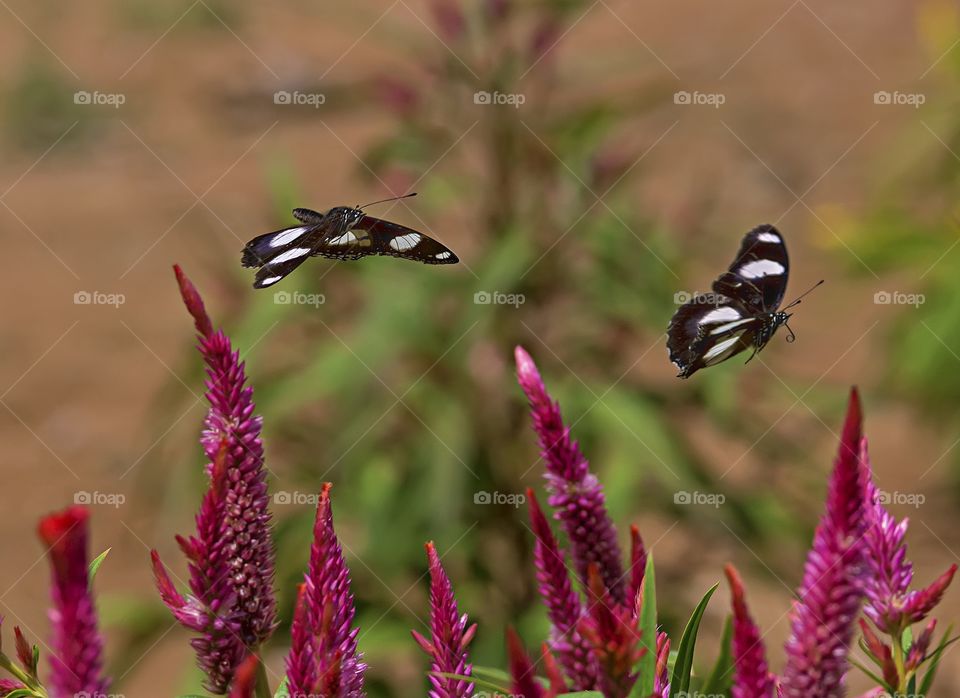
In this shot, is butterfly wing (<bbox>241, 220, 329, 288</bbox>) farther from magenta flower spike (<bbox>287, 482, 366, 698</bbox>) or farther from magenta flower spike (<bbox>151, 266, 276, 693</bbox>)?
magenta flower spike (<bbox>287, 482, 366, 698</bbox>)

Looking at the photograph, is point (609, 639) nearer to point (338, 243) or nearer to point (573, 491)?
point (573, 491)

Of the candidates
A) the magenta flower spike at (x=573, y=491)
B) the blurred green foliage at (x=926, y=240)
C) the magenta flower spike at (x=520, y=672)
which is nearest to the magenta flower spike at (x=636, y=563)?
the magenta flower spike at (x=573, y=491)

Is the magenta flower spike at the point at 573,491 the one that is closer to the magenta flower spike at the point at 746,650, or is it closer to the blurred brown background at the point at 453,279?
the magenta flower spike at the point at 746,650

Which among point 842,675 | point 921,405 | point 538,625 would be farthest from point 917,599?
point 921,405

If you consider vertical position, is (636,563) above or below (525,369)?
below

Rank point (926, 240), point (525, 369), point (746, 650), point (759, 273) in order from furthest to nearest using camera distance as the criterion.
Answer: point (926, 240) → point (759, 273) → point (525, 369) → point (746, 650)

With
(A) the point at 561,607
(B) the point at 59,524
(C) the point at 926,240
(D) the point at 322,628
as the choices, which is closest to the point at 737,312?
(A) the point at 561,607
